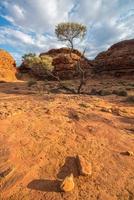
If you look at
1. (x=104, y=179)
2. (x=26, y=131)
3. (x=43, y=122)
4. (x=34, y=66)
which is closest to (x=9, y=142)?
(x=26, y=131)

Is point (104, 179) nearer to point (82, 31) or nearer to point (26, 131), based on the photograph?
point (26, 131)

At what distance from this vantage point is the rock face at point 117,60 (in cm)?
2992

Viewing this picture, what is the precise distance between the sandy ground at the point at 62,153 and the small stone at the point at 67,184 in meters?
0.08

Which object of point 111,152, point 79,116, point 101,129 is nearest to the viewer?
point 111,152

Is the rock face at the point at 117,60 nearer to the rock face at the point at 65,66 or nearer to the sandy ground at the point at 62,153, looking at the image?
the rock face at the point at 65,66

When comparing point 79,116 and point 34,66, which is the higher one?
point 34,66

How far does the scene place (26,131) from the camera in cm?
593

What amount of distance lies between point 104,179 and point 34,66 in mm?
16023

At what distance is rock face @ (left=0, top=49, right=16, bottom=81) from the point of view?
27519 mm

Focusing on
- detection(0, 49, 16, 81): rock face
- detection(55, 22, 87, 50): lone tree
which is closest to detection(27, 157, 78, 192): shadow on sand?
detection(55, 22, 87, 50): lone tree

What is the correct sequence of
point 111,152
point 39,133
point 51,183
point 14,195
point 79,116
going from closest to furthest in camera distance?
point 14,195 < point 51,183 < point 111,152 < point 39,133 < point 79,116

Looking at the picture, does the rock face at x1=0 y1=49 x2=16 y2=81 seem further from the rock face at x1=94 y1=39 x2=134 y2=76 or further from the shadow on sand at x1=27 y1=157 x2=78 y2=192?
the shadow on sand at x1=27 y1=157 x2=78 y2=192

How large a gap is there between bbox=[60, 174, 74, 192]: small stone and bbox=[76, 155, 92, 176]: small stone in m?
0.34

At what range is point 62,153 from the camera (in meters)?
4.83
